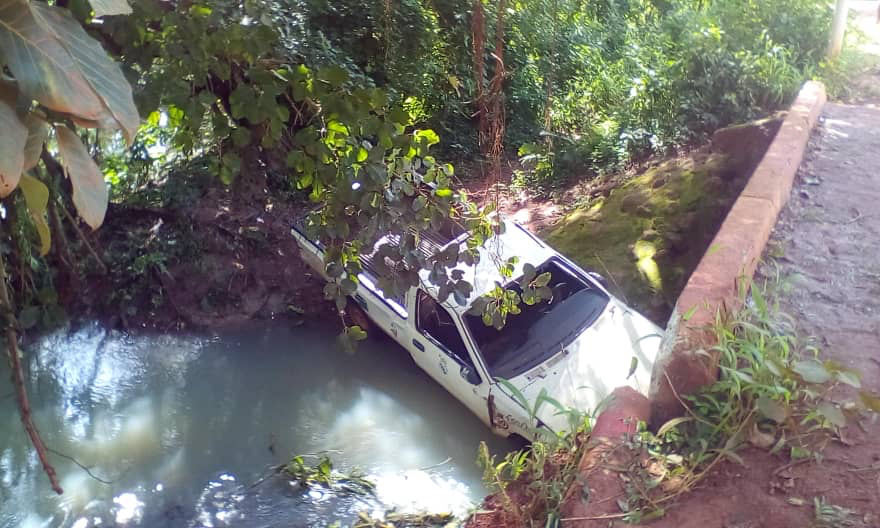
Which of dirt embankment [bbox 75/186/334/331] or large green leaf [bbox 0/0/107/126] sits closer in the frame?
large green leaf [bbox 0/0/107/126]

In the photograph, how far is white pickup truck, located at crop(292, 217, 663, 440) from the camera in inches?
181

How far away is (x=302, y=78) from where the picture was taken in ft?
7.45

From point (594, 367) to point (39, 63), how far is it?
13.0ft

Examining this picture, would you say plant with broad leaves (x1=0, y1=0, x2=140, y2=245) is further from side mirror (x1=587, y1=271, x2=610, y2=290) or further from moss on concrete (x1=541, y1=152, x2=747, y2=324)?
moss on concrete (x1=541, y1=152, x2=747, y2=324)

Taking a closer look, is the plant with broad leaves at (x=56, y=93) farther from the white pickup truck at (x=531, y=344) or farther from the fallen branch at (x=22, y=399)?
the white pickup truck at (x=531, y=344)

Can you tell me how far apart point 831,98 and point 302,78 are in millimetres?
6937

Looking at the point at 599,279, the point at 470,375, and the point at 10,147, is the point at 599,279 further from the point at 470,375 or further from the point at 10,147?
the point at 10,147

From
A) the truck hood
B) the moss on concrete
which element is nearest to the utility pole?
the moss on concrete

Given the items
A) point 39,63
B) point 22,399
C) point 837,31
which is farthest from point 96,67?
point 837,31

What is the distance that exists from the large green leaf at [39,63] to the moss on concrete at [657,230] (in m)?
4.87

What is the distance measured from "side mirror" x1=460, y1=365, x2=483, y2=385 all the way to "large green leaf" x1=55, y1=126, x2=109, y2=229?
3540mm

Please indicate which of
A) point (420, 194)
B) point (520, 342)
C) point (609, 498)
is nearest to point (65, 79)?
point (420, 194)

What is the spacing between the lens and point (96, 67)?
1.34 m

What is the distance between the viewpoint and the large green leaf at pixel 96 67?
132 centimetres
